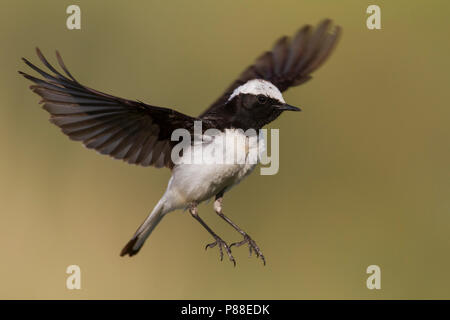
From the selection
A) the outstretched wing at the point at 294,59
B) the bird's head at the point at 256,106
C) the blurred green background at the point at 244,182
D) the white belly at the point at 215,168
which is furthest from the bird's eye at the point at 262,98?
the blurred green background at the point at 244,182

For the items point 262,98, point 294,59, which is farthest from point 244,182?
point 262,98

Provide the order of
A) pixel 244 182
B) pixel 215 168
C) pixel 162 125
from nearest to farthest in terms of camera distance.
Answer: pixel 215 168 < pixel 162 125 < pixel 244 182

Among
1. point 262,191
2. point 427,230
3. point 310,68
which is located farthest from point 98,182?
point 427,230

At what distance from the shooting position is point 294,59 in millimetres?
4918

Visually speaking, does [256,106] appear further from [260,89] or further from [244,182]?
Answer: [244,182]

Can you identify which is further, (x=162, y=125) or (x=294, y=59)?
(x=294, y=59)

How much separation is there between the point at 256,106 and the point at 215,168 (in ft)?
1.47

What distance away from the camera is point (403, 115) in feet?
23.0

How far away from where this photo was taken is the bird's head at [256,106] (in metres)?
3.74

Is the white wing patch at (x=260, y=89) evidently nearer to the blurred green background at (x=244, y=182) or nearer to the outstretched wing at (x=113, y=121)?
the outstretched wing at (x=113, y=121)

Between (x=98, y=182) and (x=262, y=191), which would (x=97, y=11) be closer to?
(x=98, y=182)

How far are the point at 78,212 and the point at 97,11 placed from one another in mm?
2212

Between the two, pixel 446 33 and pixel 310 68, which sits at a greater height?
pixel 446 33

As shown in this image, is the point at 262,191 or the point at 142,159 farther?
Answer: the point at 262,191
